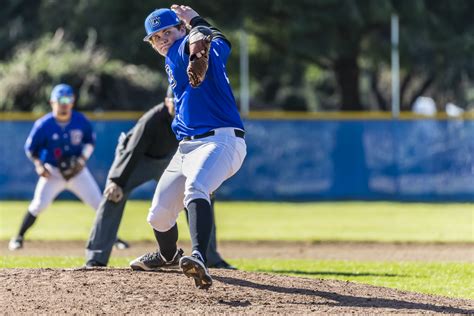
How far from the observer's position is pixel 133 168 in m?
8.71

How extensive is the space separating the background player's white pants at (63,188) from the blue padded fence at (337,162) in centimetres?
899

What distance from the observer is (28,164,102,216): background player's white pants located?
38.0 ft

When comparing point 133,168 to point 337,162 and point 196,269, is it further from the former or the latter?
point 337,162

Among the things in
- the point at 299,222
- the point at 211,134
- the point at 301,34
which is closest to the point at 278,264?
the point at 211,134

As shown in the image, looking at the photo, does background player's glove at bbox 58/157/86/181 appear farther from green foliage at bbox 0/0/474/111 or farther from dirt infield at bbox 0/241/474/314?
green foliage at bbox 0/0/474/111

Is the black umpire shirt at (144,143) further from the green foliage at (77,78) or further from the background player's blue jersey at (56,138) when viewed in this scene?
the green foliage at (77,78)

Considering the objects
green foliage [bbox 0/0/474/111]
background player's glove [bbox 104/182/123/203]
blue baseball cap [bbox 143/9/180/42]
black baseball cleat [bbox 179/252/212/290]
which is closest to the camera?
black baseball cleat [bbox 179/252/212/290]

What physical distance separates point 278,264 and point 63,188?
9.28 feet

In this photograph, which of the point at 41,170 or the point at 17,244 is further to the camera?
the point at 17,244

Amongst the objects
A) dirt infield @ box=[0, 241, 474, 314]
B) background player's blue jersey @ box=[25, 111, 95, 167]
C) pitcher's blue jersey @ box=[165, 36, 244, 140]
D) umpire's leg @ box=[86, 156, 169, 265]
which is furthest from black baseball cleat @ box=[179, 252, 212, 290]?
background player's blue jersey @ box=[25, 111, 95, 167]

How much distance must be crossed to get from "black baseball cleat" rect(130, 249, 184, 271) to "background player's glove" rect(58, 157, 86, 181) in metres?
4.20

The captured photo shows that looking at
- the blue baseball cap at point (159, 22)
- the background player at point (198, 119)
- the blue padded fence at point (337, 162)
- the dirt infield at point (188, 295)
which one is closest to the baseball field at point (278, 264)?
the dirt infield at point (188, 295)

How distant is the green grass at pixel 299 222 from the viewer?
14.3 meters

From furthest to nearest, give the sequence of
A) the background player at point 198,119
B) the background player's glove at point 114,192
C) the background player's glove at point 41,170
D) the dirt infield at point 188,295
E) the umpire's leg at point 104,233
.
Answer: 1. the background player's glove at point 41,170
2. the umpire's leg at point 104,233
3. the background player's glove at point 114,192
4. the background player at point 198,119
5. the dirt infield at point 188,295
